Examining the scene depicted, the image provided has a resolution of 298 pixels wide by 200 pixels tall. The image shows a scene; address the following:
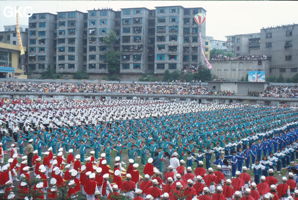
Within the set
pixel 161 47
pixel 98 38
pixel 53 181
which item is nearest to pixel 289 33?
pixel 161 47

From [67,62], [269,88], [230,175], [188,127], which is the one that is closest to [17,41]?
[67,62]

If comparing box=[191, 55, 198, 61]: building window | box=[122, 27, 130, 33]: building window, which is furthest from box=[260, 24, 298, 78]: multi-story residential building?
box=[122, 27, 130, 33]: building window

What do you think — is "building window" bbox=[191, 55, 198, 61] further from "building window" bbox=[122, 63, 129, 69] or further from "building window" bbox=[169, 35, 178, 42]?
"building window" bbox=[122, 63, 129, 69]

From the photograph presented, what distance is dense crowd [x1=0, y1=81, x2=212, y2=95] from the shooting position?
5462 cm

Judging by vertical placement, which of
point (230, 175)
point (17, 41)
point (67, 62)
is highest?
point (17, 41)

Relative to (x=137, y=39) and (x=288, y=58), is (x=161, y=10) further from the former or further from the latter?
(x=288, y=58)

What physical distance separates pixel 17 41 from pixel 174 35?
35.8m

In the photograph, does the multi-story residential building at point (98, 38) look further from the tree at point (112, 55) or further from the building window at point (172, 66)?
the building window at point (172, 66)

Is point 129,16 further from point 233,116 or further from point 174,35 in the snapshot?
point 233,116

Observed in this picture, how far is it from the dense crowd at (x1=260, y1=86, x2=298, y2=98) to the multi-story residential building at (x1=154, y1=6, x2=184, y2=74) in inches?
749

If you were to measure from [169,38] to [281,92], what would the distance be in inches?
961

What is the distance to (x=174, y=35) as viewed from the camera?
66.2 metres

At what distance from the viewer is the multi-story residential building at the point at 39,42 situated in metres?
74.0

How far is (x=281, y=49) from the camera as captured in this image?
62.6m
